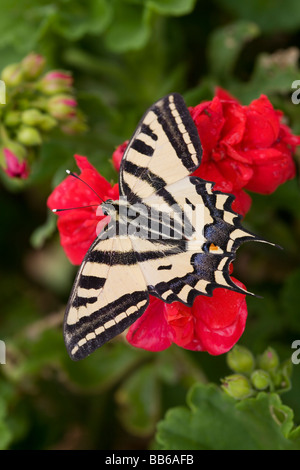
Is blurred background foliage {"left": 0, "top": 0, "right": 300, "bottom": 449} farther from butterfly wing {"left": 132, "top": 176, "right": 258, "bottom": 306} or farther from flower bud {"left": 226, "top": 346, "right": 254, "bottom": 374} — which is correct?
butterfly wing {"left": 132, "top": 176, "right": 258, "bottom": 306}

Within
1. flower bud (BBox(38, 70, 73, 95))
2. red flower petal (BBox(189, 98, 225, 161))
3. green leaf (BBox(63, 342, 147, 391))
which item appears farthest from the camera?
green leaf (BBox(63, 342, 147, 391))

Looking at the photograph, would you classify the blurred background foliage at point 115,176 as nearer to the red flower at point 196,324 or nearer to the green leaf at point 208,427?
the green leaf at point 208,427

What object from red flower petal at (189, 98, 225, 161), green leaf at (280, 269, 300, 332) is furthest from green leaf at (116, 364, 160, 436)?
red flower petal at (189, 98, 225, 161)

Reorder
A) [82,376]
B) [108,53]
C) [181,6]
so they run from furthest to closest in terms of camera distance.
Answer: [108,53]
[82,376]
[181,6]

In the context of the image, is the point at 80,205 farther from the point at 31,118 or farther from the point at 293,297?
the point at 293,297

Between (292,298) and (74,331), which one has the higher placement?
(74,331)
